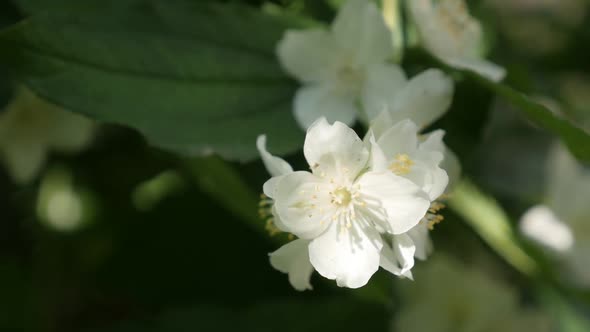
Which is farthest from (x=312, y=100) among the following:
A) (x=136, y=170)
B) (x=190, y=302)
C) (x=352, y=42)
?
(x=190, y=302)

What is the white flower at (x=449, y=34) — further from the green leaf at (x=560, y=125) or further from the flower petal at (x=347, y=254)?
the flower petal at (x=347, y=254)

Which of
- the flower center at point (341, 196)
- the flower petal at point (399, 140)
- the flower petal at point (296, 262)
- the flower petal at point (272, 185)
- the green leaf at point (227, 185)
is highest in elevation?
the flower petal at point (399, 140)

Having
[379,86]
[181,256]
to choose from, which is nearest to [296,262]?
[379,86]

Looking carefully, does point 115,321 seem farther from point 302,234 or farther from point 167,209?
point 302,234

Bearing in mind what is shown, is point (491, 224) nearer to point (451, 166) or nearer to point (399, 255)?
point (451, 166)

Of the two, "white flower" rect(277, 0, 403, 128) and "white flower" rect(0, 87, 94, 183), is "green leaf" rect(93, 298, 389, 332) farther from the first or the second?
"white flower" rect(277, 0, 403, 128)

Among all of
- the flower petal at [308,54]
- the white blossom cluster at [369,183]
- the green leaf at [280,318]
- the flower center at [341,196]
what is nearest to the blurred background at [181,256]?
the green leaf at [280,318]
